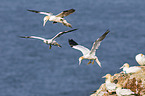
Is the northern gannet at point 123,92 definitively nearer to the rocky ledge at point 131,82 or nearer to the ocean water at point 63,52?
the rocky ledge at point 131,82

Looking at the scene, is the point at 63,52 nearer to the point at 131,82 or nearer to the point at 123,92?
the point at 131,82

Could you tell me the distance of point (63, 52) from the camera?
130 meters

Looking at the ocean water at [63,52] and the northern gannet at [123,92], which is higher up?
the ocean water at [63,52]

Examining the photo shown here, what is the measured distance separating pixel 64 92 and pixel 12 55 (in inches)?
1259

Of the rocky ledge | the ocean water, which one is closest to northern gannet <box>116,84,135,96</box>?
the rocky ledge

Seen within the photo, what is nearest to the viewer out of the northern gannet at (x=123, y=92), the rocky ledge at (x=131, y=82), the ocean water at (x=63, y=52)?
the northern gannet at (x=123, y=92)

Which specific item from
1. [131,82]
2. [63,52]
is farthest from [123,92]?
[63,52]

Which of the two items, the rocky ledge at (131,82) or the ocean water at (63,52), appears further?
the ocean water at (63,52)

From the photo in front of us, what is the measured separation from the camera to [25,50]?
13638 cm

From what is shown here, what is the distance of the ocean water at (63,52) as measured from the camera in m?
113

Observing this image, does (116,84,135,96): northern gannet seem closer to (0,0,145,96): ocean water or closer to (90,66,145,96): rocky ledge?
(90,66,145,96): rocky ledge

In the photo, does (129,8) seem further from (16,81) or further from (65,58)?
(16,81)

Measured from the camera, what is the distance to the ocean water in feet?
369

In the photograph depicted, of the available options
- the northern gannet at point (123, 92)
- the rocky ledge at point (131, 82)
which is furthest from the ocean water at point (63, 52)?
the northern gannet at point (123, 92)
